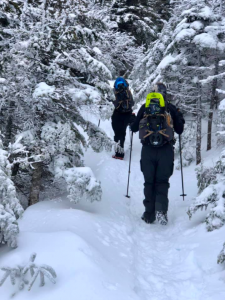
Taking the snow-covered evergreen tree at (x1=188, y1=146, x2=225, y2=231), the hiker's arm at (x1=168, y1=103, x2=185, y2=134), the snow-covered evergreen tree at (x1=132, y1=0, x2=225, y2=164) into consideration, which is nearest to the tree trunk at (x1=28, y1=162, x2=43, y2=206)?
the hiker's arm at (x1=168, y1=103, x2=185, y2=134)

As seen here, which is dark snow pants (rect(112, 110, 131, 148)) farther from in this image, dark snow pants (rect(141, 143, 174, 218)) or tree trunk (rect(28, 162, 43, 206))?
tree trunk (rect(28, 162, 43, 206))

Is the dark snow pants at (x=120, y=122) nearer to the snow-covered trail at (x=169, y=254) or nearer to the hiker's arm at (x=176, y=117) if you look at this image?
the snow-covered trail at (x=169, y=254)

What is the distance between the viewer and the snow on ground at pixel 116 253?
332 cm

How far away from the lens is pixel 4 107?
260 inches

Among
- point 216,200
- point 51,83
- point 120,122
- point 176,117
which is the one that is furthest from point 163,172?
point 120,122

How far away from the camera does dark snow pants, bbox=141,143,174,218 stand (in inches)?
252

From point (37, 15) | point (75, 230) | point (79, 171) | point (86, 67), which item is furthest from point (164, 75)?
point (75, 230)

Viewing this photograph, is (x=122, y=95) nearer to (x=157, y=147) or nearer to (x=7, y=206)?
(x=157, y=147)

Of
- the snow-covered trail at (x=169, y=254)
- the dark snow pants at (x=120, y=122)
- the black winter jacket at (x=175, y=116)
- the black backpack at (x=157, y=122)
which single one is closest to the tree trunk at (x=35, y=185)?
the snow-covered trail at (x=169, y=254)

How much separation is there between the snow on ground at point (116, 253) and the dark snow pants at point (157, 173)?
470mm

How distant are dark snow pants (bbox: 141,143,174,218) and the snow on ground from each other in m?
0.47

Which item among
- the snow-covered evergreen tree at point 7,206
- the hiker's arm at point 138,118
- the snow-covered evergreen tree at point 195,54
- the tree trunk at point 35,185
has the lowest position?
the tree trunk at point 35,185

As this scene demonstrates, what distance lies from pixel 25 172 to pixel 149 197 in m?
3.40

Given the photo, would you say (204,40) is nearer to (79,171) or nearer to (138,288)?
(79,171)
